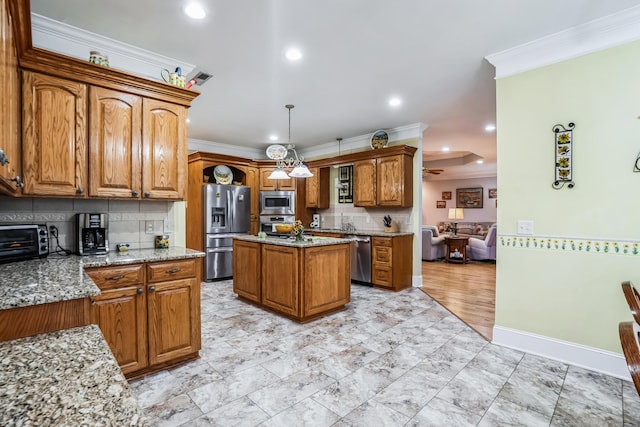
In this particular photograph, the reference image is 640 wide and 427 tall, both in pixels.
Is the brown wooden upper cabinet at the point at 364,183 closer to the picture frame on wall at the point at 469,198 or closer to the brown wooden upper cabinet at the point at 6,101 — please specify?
the brown wooden upper cabinet at the point at 6,101

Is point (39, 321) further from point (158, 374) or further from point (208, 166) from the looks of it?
point (208, 166)

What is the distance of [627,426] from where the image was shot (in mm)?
1781

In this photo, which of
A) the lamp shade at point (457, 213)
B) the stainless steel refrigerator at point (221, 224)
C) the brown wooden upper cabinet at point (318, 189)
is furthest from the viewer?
the lamp shade at point (457, 213)

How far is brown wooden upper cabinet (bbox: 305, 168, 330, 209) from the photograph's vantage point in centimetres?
632

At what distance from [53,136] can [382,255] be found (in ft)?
13.5

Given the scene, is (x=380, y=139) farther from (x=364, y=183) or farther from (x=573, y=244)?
(x=573, y=244)

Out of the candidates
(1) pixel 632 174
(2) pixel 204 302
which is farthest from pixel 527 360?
(2) pixel 204 302

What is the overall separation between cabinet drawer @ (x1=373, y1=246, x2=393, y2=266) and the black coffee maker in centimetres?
362

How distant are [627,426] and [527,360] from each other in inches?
32.0

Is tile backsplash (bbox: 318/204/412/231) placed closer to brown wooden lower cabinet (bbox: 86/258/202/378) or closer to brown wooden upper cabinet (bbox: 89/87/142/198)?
brown wooden lower cabinet (bbox: 86/258/202/378)

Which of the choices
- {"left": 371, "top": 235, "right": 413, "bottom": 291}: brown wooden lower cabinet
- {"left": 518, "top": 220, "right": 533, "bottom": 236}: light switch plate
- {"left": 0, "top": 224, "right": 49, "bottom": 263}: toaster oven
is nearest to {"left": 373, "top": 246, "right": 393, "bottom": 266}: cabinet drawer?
{"left": 371, "top": 235, "right": 413, "bottom": 291}: brown wooden lower cabinet

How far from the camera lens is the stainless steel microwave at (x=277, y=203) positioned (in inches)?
250

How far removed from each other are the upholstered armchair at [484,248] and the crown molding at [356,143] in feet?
13.0

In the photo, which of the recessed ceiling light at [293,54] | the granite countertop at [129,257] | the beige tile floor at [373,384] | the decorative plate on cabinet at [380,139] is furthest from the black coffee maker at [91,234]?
the decorative plate on cabinet at [380,139]
